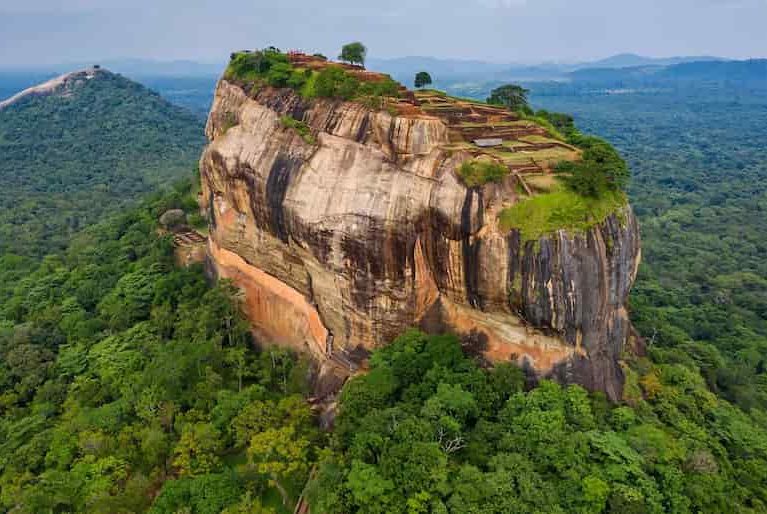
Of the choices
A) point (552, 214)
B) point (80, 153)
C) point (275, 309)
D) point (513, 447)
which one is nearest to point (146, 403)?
point (275, 309)

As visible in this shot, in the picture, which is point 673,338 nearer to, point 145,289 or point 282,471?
point 282,471

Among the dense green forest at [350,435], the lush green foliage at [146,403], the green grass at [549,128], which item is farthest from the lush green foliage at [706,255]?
the lush green foliage at [146,403]

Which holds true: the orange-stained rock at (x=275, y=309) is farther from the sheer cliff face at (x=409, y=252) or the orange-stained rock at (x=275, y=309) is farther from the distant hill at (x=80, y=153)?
the distant hill at (x=80, y=153)

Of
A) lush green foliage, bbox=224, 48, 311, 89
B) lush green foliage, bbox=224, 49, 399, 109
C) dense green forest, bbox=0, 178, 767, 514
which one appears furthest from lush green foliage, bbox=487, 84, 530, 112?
dense green forest, bbox=0, 178, 767, 514

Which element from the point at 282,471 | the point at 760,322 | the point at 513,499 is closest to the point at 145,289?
the point at 282,471

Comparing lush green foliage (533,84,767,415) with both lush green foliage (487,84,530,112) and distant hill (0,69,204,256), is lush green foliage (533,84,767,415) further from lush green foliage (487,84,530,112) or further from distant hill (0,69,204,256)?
distant hill (0,69,204,256)
